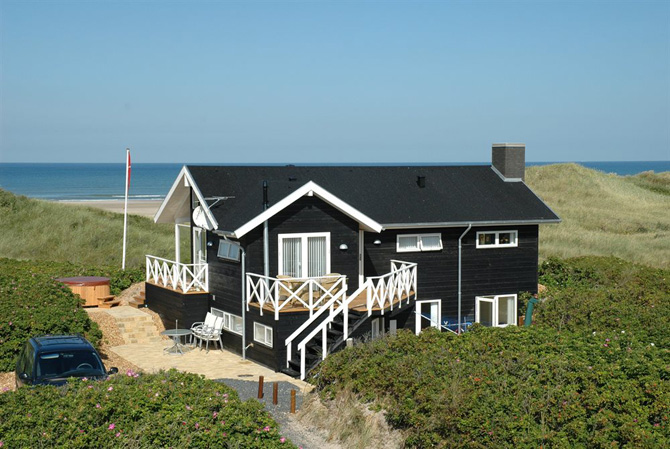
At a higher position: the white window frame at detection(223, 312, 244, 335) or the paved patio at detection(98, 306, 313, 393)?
the white window frame at detection(223, 312, 244, 335)

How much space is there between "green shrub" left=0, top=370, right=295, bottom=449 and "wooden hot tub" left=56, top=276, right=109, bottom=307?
1535 centimetres

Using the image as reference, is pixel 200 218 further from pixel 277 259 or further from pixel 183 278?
pixel 277 259

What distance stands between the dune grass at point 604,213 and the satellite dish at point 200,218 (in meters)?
24.7

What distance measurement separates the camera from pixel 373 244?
1013 inches

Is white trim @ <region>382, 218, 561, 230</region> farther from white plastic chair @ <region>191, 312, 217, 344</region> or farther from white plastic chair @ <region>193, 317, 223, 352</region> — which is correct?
white plastic chair @ <region>191, 312, 217, 344</region>

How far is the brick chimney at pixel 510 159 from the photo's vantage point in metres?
30.1

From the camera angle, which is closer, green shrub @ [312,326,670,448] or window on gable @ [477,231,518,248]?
green shrub @ [312,326,670,448]

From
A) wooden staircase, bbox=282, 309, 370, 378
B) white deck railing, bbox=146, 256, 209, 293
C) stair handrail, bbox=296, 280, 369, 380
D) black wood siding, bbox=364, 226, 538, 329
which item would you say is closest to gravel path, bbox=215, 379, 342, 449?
stair handrail, bbox=296, 280, 369, 380

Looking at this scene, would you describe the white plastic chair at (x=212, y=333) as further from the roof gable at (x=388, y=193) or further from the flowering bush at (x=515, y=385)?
the flowering bush at (x=515, y=385)

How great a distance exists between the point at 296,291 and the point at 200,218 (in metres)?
5.37

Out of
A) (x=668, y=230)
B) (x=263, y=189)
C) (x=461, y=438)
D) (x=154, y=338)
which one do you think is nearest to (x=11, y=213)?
(x=154, y=338)

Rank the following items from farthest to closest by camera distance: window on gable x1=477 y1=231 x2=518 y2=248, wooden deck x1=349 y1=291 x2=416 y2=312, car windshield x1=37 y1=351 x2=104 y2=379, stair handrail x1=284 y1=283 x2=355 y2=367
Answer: window on gable x1=477 y1=231 x2=518 y2=248 → wooden deck x1=349 y1=291 x2=416 y2=312 → stair handrail x1=284 y1=283 x2=355 y2=367 → car windshield x1=37 y1=351 x2=104 y2=379

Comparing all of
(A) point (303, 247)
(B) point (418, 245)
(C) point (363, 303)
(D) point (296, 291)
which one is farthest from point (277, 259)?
(B) point (418, 245)

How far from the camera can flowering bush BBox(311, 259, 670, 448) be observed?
12.9 meters
